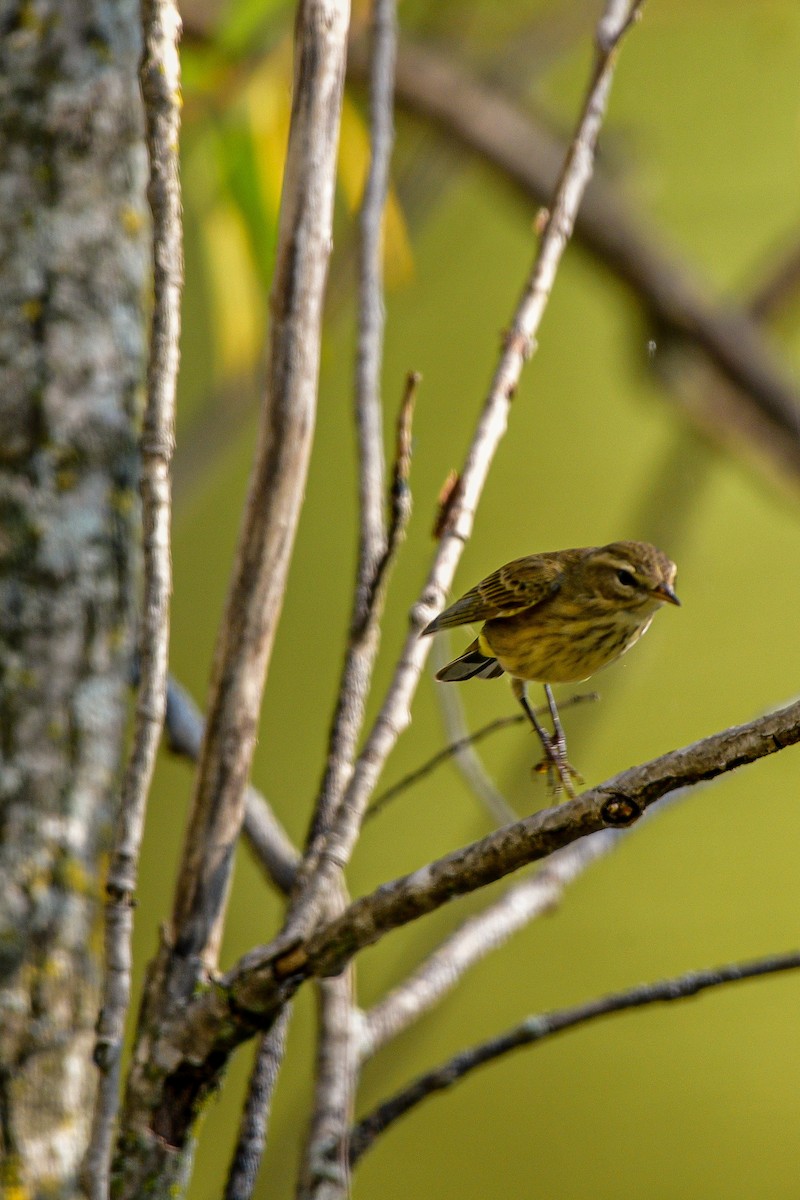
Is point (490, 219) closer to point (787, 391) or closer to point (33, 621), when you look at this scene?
point (787, 391)

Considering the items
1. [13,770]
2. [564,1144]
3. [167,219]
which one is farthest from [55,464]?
[564,1144]

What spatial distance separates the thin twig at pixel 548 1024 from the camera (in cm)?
59

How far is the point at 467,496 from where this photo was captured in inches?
26.6

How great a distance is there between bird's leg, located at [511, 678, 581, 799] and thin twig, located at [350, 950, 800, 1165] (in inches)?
4.1

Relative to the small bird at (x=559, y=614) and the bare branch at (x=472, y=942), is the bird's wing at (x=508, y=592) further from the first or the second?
the bare branch at (x=472, y=942)

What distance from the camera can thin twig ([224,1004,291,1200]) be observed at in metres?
0.63

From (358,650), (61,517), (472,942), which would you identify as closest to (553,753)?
(358,650)

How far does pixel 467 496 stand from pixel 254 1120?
34cm

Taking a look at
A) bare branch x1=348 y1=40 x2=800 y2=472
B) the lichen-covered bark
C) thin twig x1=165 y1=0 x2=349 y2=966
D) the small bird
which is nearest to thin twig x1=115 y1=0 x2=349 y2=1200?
thin twig x1=165 y1=0 x2=349 y2=966

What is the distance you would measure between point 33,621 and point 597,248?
146 cm

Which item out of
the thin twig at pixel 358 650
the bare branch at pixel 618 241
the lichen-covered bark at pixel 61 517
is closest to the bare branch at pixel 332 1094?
the thin twig at pixel 358 650

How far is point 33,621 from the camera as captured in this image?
2.91 feet

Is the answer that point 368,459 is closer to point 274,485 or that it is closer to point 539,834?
point 274,485

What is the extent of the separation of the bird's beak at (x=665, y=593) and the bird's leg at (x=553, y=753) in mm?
107
